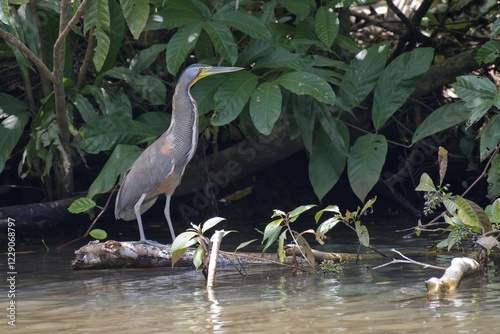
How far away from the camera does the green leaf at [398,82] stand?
6.08 metres

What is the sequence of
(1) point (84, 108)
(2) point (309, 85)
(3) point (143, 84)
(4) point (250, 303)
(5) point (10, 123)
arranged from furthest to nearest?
1. (5) point (10, 123)
2. (3) point (143, 84)
3. (1) point (84, 108)
4. (2) point (309, 85)
5. (4) point (250, 303)

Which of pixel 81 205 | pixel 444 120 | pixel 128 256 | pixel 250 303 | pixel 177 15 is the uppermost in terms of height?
pixel 177 15

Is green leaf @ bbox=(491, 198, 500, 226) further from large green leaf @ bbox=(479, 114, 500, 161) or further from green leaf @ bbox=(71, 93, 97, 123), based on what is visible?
green leaf @ bbox=(71, 93, 97, 123)

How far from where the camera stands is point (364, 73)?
623 centimetres

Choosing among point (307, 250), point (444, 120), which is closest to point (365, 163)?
point (444, 120)

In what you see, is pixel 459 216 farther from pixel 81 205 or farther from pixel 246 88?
pixel 81 205

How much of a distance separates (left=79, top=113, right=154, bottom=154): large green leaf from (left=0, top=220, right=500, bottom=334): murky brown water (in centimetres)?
101

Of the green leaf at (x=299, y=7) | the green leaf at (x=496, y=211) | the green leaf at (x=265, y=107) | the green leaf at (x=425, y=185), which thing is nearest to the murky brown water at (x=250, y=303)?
the green leaf at (x=496, y=211)

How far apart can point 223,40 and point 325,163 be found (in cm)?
120

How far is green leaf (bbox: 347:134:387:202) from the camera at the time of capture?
575 cm

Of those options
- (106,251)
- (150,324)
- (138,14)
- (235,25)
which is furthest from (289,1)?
(150,324)

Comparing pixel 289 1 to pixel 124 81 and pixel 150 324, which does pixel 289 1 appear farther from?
pixel 150 324

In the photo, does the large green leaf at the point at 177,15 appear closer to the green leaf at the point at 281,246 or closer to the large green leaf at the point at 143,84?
the large green leaf at the point at 143,84

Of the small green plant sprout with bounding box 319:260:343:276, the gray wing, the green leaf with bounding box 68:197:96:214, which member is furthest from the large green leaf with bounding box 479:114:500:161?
the green leaf with bounding box 68:197:96:214
